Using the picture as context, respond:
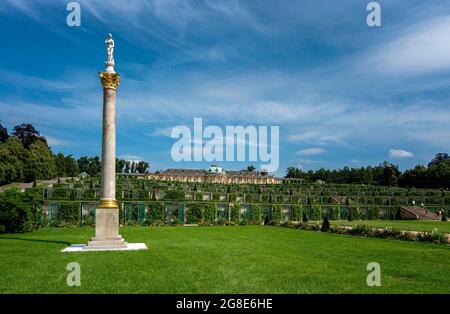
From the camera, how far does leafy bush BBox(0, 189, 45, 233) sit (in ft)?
81.7

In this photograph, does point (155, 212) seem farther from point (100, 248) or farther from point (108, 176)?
point (100, 248)

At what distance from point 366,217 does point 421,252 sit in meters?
30.7

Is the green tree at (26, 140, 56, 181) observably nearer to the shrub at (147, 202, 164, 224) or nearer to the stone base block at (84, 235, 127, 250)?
the shrub at (147, 202, 164, 224)

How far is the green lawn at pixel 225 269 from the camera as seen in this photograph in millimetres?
9812

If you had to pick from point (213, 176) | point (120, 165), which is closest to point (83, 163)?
point (120, 165)

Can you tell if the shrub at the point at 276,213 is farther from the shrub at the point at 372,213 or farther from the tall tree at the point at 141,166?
the tall tree at the point at 141,166

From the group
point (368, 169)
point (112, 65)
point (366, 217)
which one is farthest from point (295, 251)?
point (368, 169)

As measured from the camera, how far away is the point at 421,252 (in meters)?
17.1

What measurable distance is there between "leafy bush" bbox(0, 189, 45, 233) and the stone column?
996 cm

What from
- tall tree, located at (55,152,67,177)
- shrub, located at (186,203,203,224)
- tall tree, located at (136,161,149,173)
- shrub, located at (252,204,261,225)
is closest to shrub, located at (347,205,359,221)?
shrub, located at (252,204,261,225)

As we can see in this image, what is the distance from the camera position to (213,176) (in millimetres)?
158000

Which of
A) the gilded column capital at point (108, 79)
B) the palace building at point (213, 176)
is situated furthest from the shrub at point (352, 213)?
the palace building at point (213, 176)

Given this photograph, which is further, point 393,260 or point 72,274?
point 393,260
